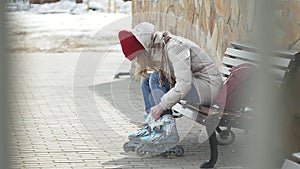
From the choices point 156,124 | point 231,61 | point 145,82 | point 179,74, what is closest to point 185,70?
point 179,74

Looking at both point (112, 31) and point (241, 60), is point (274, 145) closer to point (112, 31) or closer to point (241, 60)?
point (241, 60)

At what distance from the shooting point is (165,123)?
507 centimetres

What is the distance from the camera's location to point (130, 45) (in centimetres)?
482

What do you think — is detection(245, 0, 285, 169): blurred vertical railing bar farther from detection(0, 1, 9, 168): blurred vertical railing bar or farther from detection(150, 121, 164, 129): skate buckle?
detection(150, 121, 164, 129): skate buckle

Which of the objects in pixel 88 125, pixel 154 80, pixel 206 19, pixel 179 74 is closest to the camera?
pixel 179 74

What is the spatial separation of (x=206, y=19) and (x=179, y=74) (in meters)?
2.56

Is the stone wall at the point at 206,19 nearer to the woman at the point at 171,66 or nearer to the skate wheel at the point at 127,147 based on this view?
the woman at the point at 171,66

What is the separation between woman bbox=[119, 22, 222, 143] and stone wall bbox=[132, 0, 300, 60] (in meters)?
0.43

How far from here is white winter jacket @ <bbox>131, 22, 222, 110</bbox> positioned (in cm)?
476

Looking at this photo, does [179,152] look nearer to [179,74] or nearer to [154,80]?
[154,80]

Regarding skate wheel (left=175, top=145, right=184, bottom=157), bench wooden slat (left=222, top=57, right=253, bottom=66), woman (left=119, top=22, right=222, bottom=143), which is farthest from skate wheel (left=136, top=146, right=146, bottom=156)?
bench wooden slat (left=222, top=57, right=253, bottom=66)

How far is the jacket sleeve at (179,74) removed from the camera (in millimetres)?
4742

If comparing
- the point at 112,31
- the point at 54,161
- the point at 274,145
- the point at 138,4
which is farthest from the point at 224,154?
the point at 112,31

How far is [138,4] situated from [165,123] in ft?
16.1
